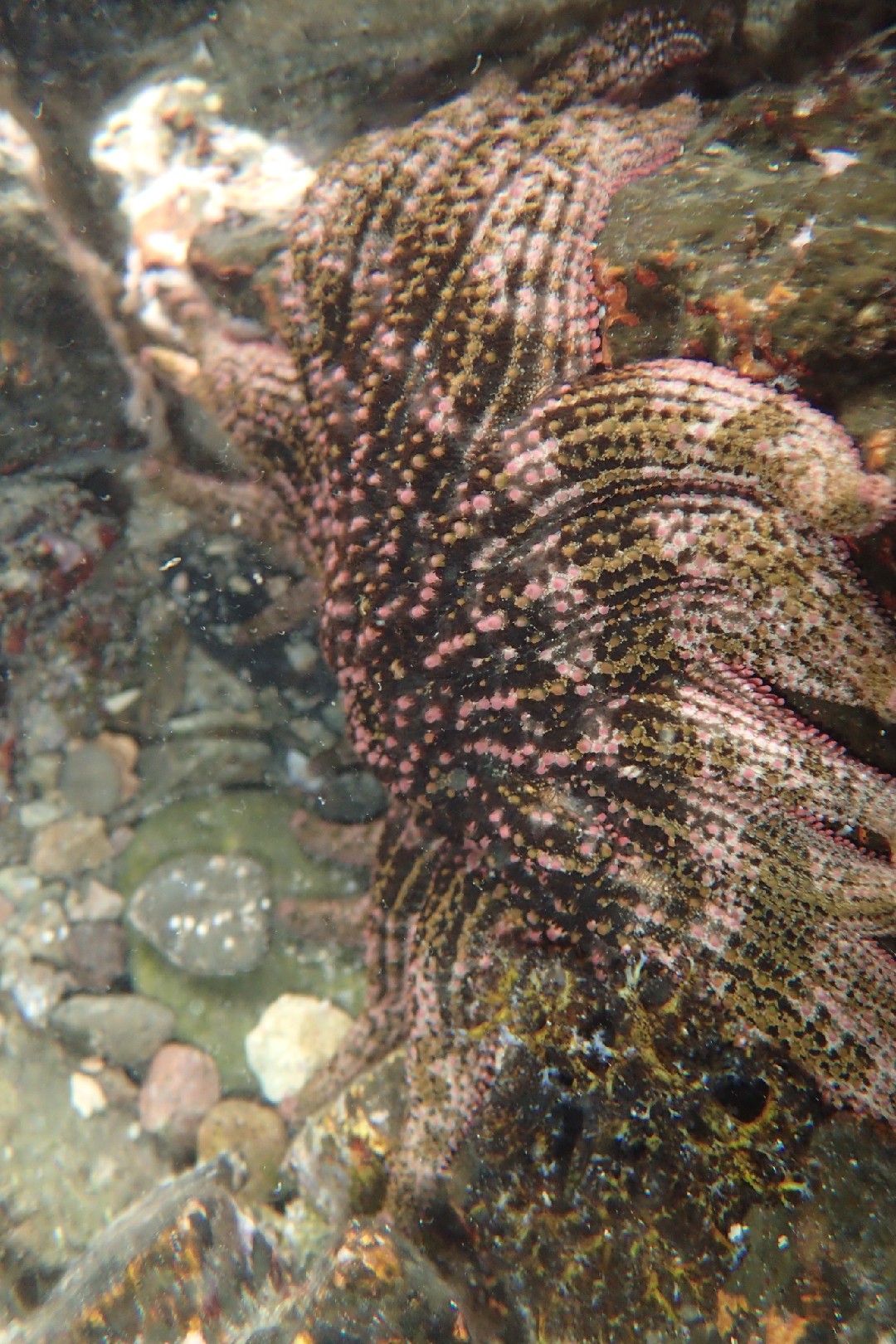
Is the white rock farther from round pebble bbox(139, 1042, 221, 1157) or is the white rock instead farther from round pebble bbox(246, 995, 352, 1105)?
round pebble bbox(246, 995, 352, 1105)

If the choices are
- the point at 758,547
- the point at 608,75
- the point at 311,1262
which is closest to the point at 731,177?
the point at 608,75

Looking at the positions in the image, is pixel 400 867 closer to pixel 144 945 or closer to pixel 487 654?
pixel 487 654

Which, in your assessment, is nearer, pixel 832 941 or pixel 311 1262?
pixel 832 941

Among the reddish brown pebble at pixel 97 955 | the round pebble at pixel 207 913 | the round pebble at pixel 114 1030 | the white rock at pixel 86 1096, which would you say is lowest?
the white rock at pixel 86 1096

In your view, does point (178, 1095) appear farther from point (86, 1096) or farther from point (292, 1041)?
point (292, 1041)

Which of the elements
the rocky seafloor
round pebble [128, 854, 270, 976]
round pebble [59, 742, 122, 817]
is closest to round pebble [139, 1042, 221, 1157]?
the rocky seafloor

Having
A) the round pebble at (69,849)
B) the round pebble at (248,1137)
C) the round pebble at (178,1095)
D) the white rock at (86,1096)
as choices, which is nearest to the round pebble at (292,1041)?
the round pebble at (248,1137)

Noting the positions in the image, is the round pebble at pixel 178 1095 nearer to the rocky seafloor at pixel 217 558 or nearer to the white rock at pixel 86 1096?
the rocky seafloor at pixel 217 558
